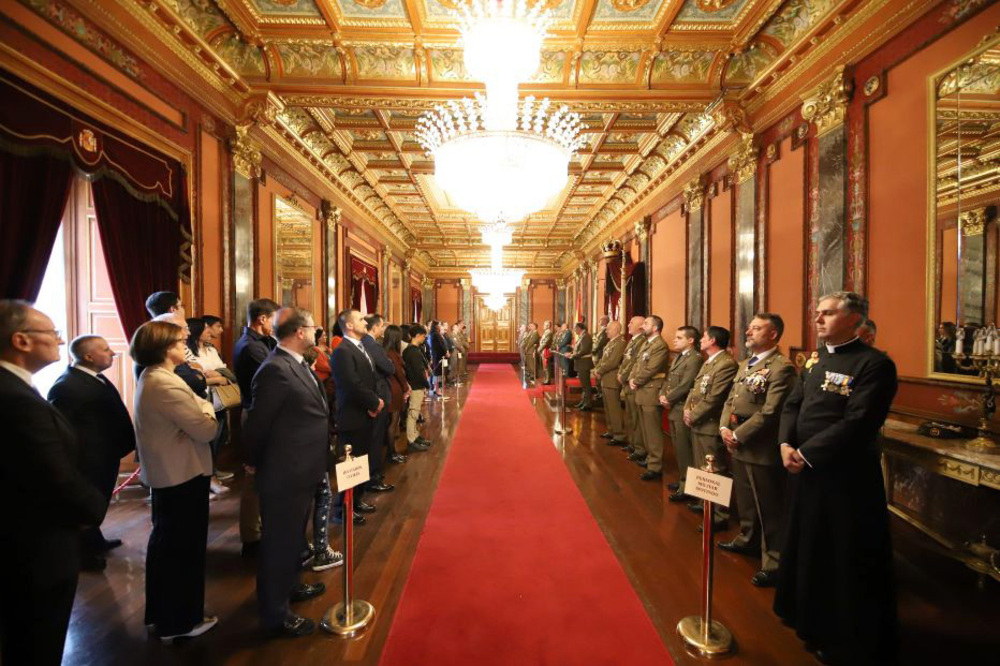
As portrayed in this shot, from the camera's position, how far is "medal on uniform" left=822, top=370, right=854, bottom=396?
2.07 m

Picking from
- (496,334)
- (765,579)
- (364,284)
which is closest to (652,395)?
(765,579)

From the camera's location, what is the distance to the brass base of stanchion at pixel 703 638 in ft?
6.99

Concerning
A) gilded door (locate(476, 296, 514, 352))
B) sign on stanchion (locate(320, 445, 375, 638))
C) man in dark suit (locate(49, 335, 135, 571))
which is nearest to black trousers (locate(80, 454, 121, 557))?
man in dark suit (locate(49, 335, 135, 571))

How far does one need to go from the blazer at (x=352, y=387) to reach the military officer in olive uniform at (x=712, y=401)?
99.7 inches

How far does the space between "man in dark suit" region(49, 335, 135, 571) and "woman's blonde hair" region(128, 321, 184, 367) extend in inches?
32.0

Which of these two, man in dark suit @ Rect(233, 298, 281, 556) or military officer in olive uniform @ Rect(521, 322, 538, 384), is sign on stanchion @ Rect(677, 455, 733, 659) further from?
military officer in olive uniform @ Rect(521, 322, 538, 384)

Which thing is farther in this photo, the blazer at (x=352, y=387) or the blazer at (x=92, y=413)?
the blazer at (x=352, y=387)

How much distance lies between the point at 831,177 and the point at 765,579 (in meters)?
3.17

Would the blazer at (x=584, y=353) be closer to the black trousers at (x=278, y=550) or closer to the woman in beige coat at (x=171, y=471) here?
the black trousers at (x=278, y=550)

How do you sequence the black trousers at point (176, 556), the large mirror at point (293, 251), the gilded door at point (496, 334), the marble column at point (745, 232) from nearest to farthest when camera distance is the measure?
1. the black trousers at point (176, 556)
2. the marble column at point (745, 232)
3. the large mirror at point (293, 251)
4. the gilded door at point (496, 334)

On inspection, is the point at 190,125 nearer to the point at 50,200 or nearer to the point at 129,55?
the point at 129,55

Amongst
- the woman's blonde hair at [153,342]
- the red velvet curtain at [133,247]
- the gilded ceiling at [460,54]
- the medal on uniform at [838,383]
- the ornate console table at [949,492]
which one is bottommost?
the ornate console table at [949,492]

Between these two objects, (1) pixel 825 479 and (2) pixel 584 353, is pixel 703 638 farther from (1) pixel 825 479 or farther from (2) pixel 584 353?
(2) pixel 584 353

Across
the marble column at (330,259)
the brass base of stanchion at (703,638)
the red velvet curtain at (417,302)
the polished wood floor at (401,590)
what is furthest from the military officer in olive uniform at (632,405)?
the red velvet curtain at (417,302)
